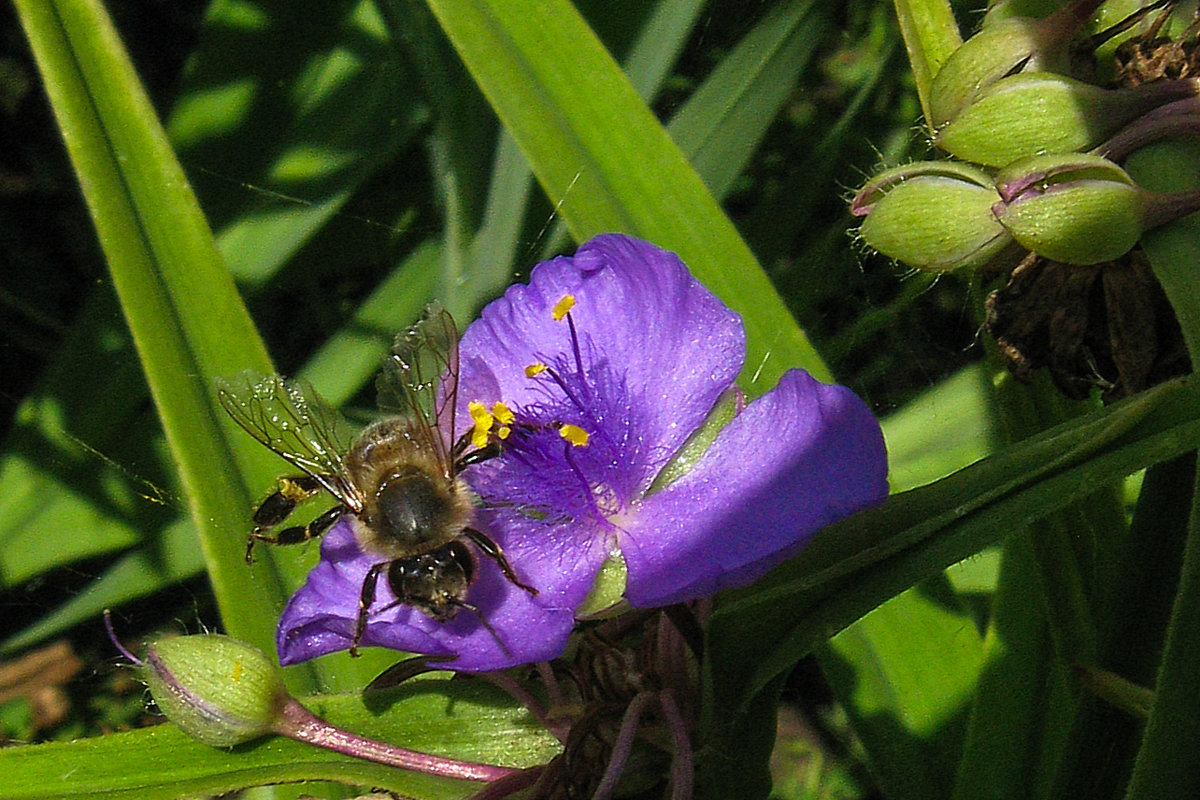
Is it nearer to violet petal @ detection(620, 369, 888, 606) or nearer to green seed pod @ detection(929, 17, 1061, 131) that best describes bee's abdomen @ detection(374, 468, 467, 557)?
violet petal @ detection(620, 369, 888, 606)

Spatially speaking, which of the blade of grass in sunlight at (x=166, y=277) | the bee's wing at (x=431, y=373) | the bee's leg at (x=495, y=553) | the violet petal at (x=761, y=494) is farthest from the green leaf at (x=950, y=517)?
the blade of grass in sunlight at (x=166, y=277)

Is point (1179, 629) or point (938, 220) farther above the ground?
point (938, 220)

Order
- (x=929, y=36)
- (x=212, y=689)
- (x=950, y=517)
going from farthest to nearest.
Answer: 1. (x=929, y=36)
2. (x=212, y=689)
3. (x=950, y=517)

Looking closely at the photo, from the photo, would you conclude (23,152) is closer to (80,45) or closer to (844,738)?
(80,45)

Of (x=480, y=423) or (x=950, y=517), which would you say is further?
(x=480, y=423)

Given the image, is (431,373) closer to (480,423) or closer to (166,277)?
(480,423)

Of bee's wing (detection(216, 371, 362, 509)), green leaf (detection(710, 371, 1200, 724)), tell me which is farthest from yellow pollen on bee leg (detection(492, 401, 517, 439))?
green leaf (detection(710, 371, 1200, 724))

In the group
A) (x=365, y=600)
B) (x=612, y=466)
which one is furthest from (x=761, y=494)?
(x=365, y=600)
